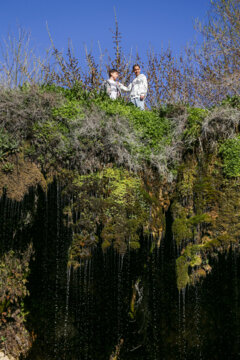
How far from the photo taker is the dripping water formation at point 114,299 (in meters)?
6.43

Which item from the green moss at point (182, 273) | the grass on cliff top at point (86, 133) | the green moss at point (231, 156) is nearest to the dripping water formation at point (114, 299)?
the green moss at point (182, 273)

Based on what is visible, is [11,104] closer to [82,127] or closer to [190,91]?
[82,127]

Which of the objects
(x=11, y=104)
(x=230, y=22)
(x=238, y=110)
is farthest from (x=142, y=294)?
(x=230, y=22)

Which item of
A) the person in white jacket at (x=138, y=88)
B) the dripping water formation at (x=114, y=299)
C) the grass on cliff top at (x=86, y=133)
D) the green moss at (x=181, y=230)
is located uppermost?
the person in white jacket at (x=138, y=88)

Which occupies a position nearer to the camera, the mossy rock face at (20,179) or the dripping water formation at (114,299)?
the dripping water formation at (114,299)

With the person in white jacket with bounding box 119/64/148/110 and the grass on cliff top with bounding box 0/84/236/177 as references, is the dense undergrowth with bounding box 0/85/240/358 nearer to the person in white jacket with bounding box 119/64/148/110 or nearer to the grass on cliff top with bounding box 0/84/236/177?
the grass on cliff top with bounding box 0/84/236/177

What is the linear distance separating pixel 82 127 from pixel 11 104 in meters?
1.58

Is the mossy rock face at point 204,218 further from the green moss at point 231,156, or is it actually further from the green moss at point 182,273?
the green moss at point 231,156

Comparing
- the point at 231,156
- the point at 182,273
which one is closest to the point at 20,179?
the point at 182,273

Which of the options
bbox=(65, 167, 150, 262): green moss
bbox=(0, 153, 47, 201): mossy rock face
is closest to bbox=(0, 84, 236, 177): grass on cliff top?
bbox=(0, 153, 47, 201): mossy rock face

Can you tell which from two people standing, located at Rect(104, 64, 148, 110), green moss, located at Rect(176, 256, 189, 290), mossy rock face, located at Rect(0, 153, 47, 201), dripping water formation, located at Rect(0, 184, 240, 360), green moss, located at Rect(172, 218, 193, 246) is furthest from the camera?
two people standing, located at Rect(104, 64, 148, 110)

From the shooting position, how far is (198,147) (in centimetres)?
730

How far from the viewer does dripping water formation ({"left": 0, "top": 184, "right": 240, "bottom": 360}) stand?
253 inches

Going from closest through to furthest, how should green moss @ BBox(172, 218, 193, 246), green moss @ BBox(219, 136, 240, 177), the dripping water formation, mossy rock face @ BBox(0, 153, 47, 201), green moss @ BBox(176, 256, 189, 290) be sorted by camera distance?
the dripping water formation → green moss @ BBox(176, 256, 189, 290) → green moss @ BBox(172, 218, 193, 246) → green moss @ BBox(219, 136, 240, 177) → mossy rock face @ BBox(0, 153, 47, 201)
